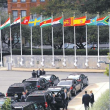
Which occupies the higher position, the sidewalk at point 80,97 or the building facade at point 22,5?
the building facade at point 22,5

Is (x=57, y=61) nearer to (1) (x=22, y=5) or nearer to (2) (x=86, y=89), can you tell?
(2) (x=86, y=89)

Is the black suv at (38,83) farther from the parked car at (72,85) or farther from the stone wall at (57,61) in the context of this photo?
the stone wall at (57,61)

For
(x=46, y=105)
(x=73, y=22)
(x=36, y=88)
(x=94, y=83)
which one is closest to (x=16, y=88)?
(x=36, y=88)

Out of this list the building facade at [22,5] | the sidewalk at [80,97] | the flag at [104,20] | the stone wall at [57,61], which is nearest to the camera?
the sidewalk at [80,97]

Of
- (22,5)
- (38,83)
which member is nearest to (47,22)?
(38,83)

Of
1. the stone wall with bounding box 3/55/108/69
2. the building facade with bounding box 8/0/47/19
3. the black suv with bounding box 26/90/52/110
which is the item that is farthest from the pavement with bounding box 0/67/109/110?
the building facade with bounding box 8/0/47/19

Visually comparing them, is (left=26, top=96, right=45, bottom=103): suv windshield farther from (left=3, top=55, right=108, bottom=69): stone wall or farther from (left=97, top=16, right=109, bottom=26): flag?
(left=3, top=55, right=108, bottom=69): stone wall

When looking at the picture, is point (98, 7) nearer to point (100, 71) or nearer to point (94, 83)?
point (100, 71)

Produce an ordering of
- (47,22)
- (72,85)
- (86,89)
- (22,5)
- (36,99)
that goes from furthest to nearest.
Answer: (22,5)
(47,22)
(86,89)
(72,85)
(36,99)

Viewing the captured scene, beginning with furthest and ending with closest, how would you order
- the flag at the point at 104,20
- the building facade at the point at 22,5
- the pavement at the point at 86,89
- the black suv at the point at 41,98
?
the building facade at the point at 22,5 < the flag at the point at 104,20 < the pavement at the point at 86,89 < the black suv at the point at 41,98

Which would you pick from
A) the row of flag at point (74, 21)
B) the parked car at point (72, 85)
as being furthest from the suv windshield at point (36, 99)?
the row of flag at point (74, 21)

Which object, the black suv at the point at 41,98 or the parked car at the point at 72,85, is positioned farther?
the parked car at the point at 72,85

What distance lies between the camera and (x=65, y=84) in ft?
102

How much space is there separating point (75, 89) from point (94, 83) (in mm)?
6796
